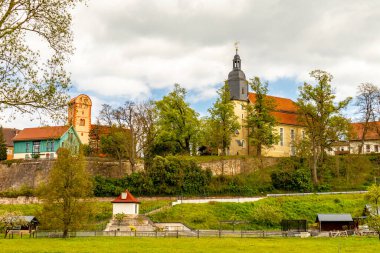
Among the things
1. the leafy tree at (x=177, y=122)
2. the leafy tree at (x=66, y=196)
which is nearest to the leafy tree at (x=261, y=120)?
the leafy tree at (x=177, y=122)

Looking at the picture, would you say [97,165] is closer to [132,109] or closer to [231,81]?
[132,109]

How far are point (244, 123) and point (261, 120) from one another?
19.7 feet

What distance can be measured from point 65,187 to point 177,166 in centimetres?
1786

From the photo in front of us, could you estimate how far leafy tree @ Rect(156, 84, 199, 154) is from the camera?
57219 millimetres

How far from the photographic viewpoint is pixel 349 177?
180 ft

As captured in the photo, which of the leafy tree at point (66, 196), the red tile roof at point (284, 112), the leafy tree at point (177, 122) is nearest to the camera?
the leafy tree at point (66, 196)

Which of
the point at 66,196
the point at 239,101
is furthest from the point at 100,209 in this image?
the point at 239,101

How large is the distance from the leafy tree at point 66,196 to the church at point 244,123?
1214 inches

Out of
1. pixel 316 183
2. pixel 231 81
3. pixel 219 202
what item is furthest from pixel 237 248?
pixel 231 81

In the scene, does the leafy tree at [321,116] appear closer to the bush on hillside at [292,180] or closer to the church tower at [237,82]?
the bush on hillside at [292,180]

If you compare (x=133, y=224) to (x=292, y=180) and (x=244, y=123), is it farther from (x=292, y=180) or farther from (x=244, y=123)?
(x=244, y=123)

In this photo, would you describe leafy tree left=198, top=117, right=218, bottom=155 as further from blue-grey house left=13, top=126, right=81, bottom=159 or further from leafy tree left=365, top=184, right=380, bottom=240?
leafy tree left=365, top=184, right=380, bottom=240

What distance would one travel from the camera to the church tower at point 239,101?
63656mm

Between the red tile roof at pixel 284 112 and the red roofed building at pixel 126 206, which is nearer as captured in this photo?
the red roofed building at pixel 126 206
